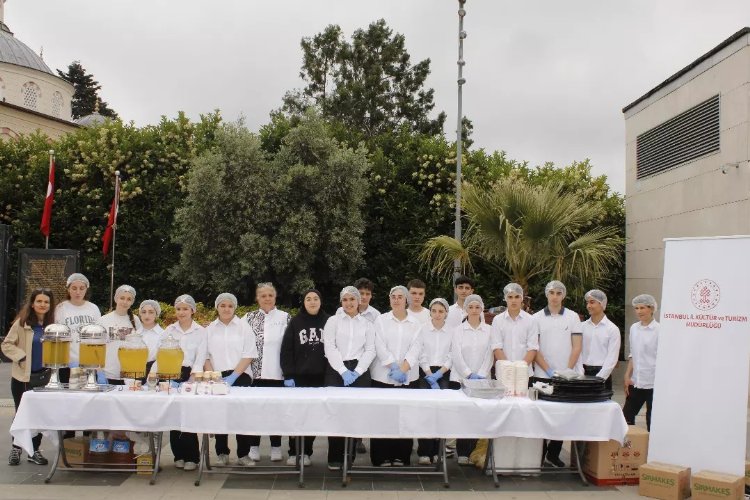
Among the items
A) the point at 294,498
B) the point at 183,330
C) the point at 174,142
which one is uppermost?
the point at 174,142

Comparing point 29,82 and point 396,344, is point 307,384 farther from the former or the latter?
point 29,82

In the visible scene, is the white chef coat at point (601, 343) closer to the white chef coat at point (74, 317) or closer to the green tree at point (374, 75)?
the white chef coat at point (74, 317)

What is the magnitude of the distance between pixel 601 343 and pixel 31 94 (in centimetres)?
4182

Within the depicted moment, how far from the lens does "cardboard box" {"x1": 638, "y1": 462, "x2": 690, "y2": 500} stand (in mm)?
5828

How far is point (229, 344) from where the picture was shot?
6.79 m

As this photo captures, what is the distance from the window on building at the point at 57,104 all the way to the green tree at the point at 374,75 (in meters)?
17.1

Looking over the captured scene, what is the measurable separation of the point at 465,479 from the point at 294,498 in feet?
5.19

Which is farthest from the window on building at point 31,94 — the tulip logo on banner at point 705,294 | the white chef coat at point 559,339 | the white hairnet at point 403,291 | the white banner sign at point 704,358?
the tulip logo on banner at point 705,294

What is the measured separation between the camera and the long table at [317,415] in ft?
19.6

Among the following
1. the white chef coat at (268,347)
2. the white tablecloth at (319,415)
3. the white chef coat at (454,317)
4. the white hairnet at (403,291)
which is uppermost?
the white hairnet at (403,291)

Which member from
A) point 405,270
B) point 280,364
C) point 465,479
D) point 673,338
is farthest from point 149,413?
point 405,270

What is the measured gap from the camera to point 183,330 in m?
6.80

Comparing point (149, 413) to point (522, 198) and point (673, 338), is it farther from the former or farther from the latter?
point (522, 198)

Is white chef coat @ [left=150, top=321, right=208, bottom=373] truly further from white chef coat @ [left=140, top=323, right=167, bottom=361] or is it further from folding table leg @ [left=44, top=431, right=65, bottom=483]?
folding table leg @ [left=44, top=431, right=65, bottom=483]
